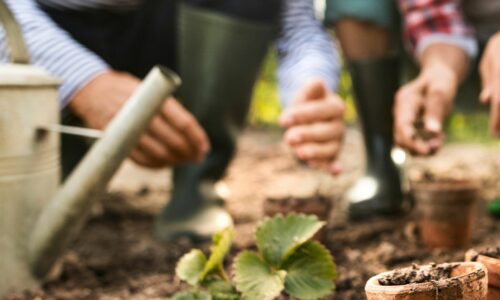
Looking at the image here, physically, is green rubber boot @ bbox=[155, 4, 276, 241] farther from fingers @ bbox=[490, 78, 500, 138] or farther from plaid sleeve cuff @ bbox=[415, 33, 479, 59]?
fingers @ bbox=[490, 78, 500, 138]

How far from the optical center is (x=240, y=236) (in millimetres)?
2084

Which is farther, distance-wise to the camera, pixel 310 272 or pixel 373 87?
pixel 373 87

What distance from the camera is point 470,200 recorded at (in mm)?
1862

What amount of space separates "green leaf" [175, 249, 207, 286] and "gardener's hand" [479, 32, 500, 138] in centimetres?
94

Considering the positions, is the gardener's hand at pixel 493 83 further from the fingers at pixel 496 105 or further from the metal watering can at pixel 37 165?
the metal watering can at pixel 37 165

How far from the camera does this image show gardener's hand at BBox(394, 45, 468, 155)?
6.19ft

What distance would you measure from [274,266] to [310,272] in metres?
0.07

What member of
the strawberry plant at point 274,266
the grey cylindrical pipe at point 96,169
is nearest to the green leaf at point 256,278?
the strawberry plant at point 274,266

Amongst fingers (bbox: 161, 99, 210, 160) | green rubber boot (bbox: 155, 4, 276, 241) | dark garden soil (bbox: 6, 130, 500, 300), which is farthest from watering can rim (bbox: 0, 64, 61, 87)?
green rubber boot (bbox: 155, 4, 276, 241)

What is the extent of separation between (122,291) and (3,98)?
1.72 feet

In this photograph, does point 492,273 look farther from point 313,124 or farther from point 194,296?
point 313,124

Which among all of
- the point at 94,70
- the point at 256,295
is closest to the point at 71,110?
the point at 94,70

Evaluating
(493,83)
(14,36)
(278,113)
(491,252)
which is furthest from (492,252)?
(278,113)

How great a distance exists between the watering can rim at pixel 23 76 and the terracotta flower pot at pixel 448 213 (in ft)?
3.40
